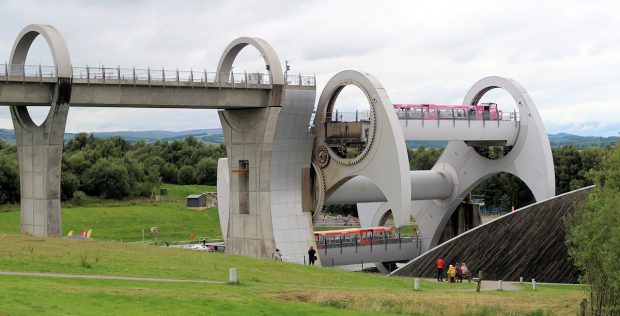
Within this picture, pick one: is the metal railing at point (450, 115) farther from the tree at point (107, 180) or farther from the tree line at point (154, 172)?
the tree at point (107, 180)

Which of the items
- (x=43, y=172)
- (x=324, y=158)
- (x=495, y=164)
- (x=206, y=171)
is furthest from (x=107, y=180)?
(x=43, y=172)

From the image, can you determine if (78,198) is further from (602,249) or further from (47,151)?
(602,249)

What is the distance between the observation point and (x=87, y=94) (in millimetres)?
53312

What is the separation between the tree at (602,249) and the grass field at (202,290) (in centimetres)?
116

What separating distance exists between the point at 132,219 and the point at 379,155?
1762 inches

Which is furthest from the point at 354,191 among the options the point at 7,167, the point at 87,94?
the point at 7,167

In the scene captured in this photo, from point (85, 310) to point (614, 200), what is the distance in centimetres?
1746

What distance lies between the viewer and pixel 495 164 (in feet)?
227

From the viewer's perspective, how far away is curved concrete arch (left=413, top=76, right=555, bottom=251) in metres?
65.9

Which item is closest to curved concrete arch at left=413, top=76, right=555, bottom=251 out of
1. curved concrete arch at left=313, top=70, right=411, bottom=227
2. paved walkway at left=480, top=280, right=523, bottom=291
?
curved concrete arch at left=313, top=70, right=411, bottom=227

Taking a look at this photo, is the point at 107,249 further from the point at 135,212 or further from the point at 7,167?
the point at 135,212

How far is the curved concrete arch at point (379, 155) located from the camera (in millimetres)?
56719

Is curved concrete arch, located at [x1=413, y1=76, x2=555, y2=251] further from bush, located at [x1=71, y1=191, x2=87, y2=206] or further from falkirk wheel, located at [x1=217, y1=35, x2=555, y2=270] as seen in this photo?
bush, located at [x1=71, y1=191, x2=87, y2=206]

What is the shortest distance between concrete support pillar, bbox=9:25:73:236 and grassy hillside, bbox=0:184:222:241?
32331 mm
